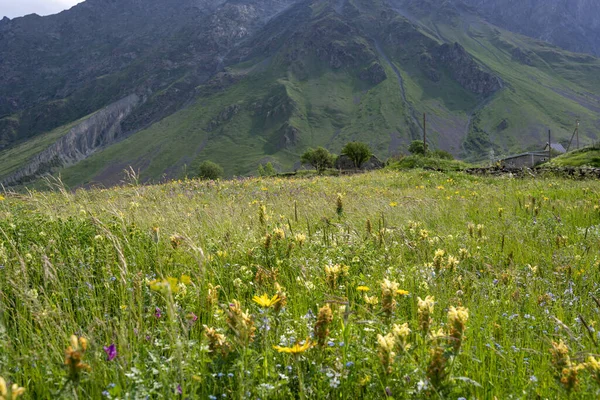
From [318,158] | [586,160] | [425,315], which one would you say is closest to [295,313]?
[425,315]

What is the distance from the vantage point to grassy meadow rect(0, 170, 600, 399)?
1832 mm

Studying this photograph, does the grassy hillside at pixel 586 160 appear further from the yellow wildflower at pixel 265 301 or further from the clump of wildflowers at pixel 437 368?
the yellow wildflower at pixel 265 301

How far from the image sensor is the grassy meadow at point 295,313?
183 cm

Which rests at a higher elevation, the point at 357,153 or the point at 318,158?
the point at 357,153

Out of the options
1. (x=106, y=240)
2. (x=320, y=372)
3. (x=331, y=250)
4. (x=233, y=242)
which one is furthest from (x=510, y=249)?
(x=106, y=240)

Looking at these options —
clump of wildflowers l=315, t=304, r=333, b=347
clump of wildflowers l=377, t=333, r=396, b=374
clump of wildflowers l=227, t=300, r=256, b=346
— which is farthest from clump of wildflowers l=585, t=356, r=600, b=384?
clump of wildflowers l=227, t=300, r=256, b=346

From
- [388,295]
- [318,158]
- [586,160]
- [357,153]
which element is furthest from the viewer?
[318,158]

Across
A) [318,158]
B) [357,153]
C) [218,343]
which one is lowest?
[318,158]

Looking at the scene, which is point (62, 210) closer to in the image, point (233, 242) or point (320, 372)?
point (233, 242)

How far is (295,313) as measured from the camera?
280cm

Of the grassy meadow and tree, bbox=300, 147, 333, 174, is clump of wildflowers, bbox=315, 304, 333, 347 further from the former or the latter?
tree, bbox=300, 147, 333, 174

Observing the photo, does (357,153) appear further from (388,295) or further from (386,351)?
(386,351)

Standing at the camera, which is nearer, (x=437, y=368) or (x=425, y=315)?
(x=437, y=368)

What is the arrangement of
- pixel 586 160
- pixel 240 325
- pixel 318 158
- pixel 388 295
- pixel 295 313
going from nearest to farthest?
pixel 240 325, pixel 388 295, pixel 295 313, pixel 586 160, pixel 318 158
